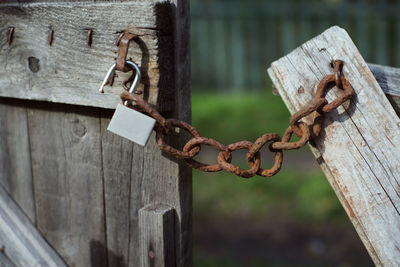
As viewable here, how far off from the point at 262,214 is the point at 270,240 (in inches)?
15.8

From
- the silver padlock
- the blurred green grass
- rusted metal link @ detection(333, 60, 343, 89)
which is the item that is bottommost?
the blurred green grass

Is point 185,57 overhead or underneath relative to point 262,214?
overhead

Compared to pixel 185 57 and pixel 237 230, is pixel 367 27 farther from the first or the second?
pixel 185 57

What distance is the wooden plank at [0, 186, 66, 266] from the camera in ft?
5.49

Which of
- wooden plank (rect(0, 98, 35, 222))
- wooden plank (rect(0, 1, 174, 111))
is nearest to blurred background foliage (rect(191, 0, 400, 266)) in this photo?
wooden plank (rect(0, 98, 35, 222))

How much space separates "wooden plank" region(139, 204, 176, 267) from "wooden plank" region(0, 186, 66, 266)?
0.42 m

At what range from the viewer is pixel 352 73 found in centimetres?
123

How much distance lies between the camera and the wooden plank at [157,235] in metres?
1.38

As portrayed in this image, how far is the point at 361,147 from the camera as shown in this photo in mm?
1207

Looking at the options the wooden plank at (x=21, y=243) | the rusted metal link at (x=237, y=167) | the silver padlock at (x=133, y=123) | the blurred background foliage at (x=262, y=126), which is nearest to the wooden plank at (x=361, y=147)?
the rusted metal link at (x=237, y=167)

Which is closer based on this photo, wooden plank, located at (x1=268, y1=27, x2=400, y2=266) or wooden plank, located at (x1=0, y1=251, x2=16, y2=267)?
wooden plank, located at (x1=268, y1=27, x2=400, y2=266)

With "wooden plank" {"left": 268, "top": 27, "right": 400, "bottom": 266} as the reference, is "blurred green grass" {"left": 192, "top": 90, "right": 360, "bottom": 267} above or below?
→ below

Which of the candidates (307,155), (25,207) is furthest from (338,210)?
(25,207)

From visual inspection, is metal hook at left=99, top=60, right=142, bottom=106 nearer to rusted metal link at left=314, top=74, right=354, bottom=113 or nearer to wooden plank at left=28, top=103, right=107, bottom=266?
wooden plank at left=28, top=103, right=107, bottom=266
